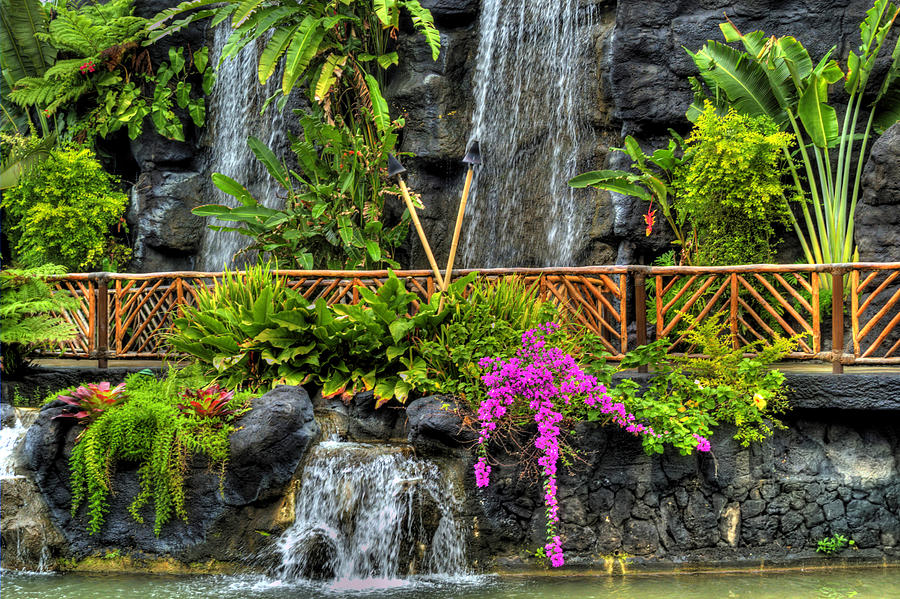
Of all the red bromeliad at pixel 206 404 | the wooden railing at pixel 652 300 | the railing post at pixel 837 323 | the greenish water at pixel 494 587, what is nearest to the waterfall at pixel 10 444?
the greenish water at pixel 494 587

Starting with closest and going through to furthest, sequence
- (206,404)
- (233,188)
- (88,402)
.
Result: (206,404) < (88,402) < (233,188)

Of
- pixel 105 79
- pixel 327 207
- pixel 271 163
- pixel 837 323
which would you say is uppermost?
pixel 105 79

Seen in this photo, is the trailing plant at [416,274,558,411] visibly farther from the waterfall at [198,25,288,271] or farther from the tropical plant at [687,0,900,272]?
the waterfall at [198,25,288,271]

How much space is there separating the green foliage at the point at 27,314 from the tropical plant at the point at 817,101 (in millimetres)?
7919

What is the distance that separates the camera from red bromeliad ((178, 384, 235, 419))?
725 cm

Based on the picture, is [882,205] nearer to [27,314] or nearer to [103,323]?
[103,323]

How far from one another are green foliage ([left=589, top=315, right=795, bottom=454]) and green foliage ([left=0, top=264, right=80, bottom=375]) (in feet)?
18.2

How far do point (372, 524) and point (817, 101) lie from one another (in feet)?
22.9

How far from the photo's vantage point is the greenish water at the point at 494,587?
6.37 meters

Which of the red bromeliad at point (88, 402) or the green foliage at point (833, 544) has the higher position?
the red bromeliad at point (88, 402)

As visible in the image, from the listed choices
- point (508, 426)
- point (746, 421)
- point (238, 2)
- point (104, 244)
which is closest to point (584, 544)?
point (508, 426)

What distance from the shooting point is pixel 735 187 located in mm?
10266

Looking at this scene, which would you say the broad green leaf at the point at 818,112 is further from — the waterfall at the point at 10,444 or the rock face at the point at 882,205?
the waterfall at the point at 10,444

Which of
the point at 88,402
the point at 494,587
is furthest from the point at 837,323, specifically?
the point at 88,402
